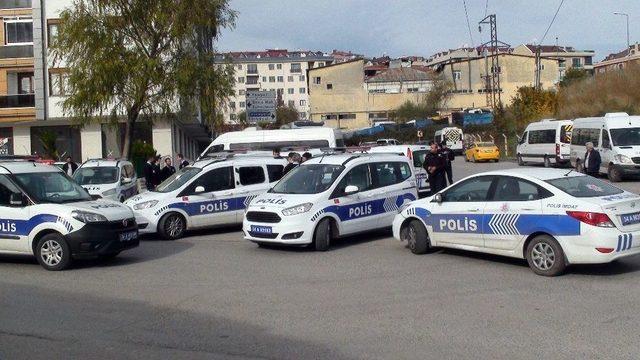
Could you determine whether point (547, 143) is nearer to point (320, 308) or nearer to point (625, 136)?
point (625, 136)

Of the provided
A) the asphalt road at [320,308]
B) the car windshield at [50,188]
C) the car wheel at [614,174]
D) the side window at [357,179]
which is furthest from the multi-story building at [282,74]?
the asphalt road at [320,308]

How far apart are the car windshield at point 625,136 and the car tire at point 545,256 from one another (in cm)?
1921

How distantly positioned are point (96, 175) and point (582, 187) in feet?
51.8

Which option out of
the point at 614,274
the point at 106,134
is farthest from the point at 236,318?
the point at 106,134

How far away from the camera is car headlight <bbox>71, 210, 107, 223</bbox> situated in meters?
12.8

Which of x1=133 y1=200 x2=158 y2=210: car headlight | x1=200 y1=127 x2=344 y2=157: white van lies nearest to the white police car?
x1=200 y1=127 x2=344 y2=157: white van

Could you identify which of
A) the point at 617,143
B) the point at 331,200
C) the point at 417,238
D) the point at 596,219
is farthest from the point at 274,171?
the point at 617,143

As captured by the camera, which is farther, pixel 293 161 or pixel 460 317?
pixel 293 161

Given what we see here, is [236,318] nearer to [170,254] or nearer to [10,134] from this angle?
[170,254]

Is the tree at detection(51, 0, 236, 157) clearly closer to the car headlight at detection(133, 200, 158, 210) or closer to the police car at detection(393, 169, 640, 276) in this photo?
the car headlight at detection(133, 200, 158, 210)

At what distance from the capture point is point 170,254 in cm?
1500

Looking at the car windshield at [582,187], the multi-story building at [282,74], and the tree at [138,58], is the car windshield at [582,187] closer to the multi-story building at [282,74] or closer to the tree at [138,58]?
the tree at [138,58]

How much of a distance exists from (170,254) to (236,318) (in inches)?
241

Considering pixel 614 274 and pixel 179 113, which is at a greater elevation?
pixel 179 113
